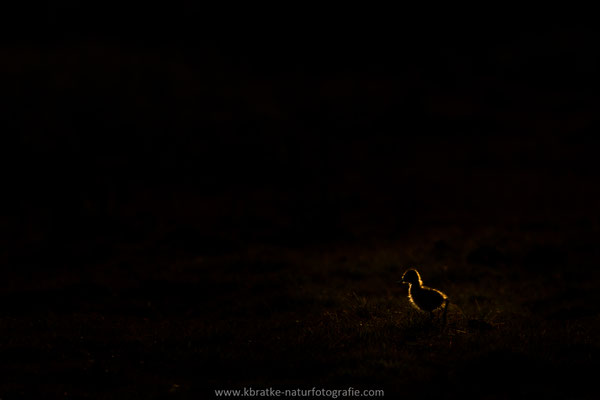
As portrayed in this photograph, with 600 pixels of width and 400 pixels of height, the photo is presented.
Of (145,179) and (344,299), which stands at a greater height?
(145,179)

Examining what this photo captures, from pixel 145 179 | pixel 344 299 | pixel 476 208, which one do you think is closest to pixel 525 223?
pixel 476 208

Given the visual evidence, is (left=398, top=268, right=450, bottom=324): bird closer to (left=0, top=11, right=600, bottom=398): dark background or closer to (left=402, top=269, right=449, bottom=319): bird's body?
(left=402, top=269, right=449, bottom=319): bird's body

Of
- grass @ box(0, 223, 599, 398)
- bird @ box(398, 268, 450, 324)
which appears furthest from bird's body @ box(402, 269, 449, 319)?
grass @ box(0, 223, 599, 398)

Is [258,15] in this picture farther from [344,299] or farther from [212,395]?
[212,395]

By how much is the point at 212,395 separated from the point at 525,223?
10.2 m

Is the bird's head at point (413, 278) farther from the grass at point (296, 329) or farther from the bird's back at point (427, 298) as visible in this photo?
the grass at point (296, 329)

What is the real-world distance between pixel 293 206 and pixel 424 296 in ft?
27.9

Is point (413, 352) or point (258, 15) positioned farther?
point (258, 15)

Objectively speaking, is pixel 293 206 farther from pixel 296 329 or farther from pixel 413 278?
pixel 413 278

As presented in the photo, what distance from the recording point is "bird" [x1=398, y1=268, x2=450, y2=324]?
7.37 m

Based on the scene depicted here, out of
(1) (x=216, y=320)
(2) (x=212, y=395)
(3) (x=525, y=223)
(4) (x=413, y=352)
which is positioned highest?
(3) (x=525, y=223)

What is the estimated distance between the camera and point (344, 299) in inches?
356

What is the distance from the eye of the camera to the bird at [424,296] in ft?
24.2

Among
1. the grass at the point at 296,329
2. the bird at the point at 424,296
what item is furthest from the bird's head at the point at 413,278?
the grass at the point at 296,329
